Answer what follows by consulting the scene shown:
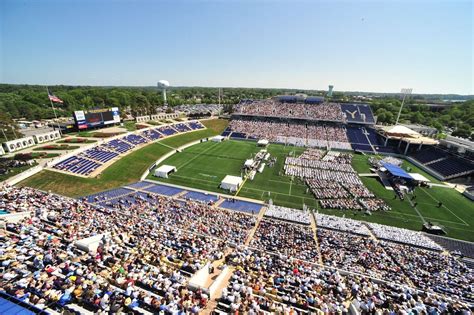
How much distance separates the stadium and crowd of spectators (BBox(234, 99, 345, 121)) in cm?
2901

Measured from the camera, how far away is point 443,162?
51062mm

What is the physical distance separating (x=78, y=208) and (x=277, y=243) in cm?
2135

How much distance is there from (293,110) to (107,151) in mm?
67743

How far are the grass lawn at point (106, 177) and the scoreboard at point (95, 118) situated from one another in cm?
1743

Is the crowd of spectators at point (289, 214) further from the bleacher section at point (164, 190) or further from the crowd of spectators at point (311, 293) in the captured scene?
the bleacher section at point (164, 190)

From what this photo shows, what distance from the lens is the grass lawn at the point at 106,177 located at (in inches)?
1348

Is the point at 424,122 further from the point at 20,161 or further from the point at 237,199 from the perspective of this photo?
the point at 20,161

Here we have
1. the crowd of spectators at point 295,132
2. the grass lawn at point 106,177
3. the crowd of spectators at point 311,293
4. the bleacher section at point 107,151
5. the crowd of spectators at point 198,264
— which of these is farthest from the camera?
the crowd of spectators at point 295,132

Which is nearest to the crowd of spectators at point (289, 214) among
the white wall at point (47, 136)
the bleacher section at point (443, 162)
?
the bleacher section at point (443, 162)

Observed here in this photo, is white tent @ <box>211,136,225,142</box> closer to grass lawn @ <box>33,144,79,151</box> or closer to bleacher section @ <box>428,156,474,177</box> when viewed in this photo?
grass lawn @ <box>33,144,79,151</box>

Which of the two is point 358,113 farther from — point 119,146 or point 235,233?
point 119,146

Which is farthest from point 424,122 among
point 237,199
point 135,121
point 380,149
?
point 135,121

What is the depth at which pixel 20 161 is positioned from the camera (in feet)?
127

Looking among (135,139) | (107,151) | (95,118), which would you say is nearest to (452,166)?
(135,139)
